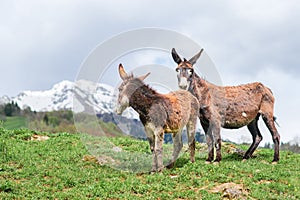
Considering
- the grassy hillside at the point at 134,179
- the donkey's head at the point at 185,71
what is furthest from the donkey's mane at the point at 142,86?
the grassy hillside at the point at 134,179

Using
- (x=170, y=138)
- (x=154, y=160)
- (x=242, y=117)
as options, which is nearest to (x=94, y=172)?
(x=154, y=160)

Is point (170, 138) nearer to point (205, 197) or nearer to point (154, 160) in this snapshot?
point (154, 160)

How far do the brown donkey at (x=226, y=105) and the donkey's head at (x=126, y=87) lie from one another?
1.75m

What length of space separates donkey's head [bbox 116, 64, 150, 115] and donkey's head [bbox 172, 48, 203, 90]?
4.84ft

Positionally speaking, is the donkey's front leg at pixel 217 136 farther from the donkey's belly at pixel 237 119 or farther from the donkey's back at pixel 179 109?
the donkey's back at pixel 179 109

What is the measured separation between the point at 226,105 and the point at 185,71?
7.35ft

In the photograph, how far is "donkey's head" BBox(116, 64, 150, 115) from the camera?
1310 centimetres

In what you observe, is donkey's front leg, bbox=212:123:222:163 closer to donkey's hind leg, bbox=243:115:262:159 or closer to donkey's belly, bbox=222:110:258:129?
donkey's belly, bbox=222:110:258:129

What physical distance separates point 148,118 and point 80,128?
323cm

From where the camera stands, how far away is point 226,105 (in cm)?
1548

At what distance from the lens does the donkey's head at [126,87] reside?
13.1 metres

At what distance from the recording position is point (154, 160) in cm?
1367

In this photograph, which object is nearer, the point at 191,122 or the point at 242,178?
the point at 242,178

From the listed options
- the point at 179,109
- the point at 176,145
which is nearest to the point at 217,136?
the point at 176,145
